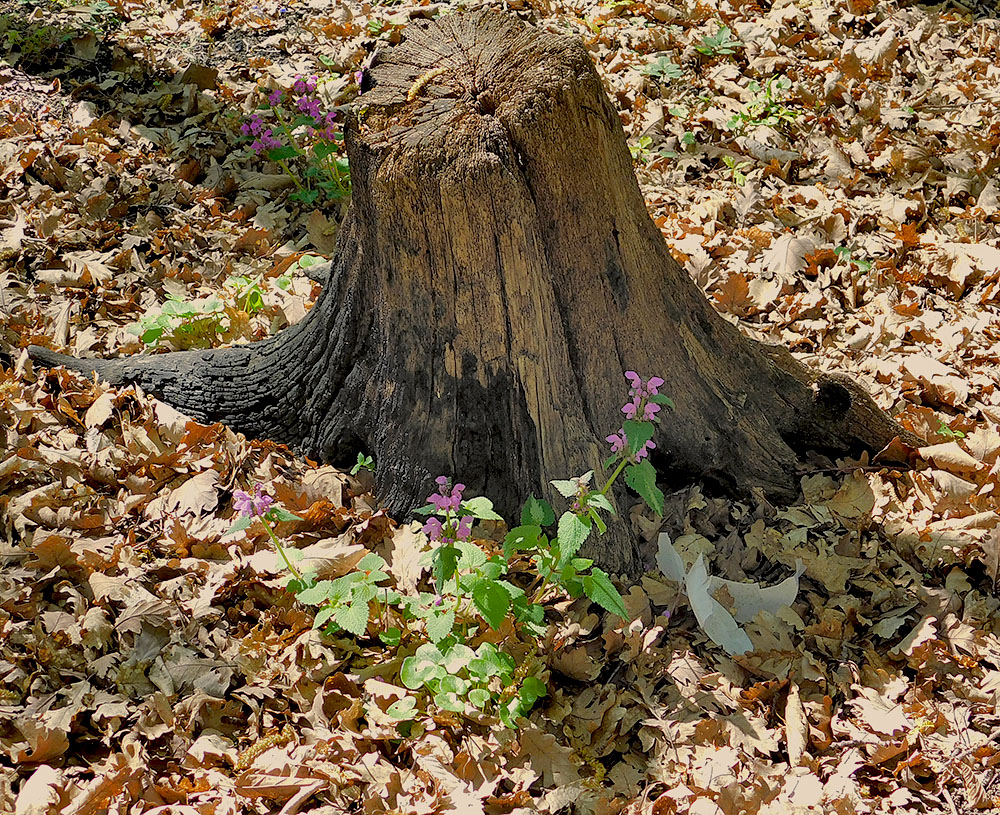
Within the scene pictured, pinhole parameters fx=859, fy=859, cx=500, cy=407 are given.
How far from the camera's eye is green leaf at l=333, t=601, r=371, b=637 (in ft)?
7.50

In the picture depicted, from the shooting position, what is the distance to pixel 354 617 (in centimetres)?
230

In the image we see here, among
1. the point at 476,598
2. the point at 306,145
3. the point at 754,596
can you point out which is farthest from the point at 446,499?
the point at 306,145

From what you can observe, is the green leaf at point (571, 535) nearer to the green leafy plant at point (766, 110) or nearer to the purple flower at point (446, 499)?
the purple flower at point (446, 499)

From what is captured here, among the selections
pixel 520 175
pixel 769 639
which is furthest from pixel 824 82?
pixel 769 639

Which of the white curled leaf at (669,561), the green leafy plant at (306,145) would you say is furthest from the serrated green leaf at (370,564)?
the green leafy plant at (306,145)

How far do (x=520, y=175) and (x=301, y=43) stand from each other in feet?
11.9

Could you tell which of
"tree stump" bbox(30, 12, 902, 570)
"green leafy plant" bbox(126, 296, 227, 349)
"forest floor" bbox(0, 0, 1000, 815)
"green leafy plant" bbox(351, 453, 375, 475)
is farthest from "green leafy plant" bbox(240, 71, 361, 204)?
"green leafy plant" bbox(351, 453, 375, 475)

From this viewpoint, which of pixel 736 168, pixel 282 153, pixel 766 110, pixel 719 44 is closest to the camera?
pixel 282 153

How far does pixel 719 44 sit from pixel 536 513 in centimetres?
382

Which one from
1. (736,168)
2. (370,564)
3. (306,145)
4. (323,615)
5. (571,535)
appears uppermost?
(306,145)

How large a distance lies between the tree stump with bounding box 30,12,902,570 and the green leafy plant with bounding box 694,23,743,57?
2.87m

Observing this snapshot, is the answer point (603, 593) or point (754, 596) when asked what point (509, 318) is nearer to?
point (603, 593)

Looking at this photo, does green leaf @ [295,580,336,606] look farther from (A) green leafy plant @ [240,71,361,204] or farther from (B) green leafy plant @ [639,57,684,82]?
(B) green leafy plant @ [639,57,684,82]

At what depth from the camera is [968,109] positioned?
14.9 feet
